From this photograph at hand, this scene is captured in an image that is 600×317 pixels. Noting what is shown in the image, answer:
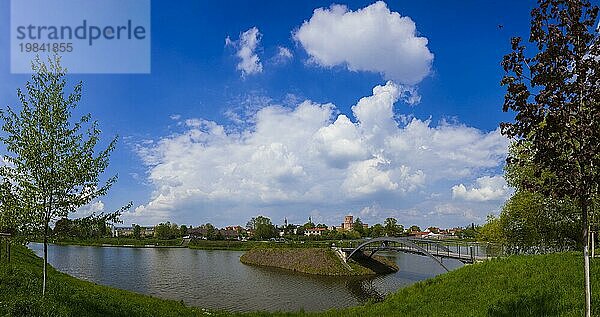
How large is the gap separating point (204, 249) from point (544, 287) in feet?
344

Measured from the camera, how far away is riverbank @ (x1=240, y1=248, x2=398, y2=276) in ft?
205

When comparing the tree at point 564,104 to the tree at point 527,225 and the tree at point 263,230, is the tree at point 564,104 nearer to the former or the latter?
the tree at point 527,225

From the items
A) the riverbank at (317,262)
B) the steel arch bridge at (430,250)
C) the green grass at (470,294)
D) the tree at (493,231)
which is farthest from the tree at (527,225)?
the riverbank at (317,262)

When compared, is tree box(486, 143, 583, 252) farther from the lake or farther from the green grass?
the lake

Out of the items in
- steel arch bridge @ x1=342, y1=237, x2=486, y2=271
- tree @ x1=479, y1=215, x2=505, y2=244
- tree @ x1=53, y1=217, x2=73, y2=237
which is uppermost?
tree @ x1=53, y1=217, x2=73, y2=237

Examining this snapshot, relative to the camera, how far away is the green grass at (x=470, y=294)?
12.2m

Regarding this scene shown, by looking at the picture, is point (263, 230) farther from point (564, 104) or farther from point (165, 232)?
point (564, 104)

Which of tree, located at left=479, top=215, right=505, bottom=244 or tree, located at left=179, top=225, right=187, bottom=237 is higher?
tree, located at left=479, top=215, right=505, bottom=244

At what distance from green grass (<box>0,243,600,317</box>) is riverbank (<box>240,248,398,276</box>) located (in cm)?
4242

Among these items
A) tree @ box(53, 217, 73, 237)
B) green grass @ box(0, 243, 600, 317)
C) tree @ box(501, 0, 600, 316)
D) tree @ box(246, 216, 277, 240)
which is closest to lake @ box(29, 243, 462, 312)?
green grass @ box(0, 243, 600, 317)

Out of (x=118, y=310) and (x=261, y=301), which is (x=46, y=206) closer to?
(x=118, y=310)

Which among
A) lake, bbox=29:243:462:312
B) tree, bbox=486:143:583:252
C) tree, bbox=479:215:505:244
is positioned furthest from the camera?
lake, bbox=29:243:462:312

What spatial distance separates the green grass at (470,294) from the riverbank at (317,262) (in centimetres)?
4242

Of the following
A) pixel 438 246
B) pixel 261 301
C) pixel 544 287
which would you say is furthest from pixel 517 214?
pixel 261 301
